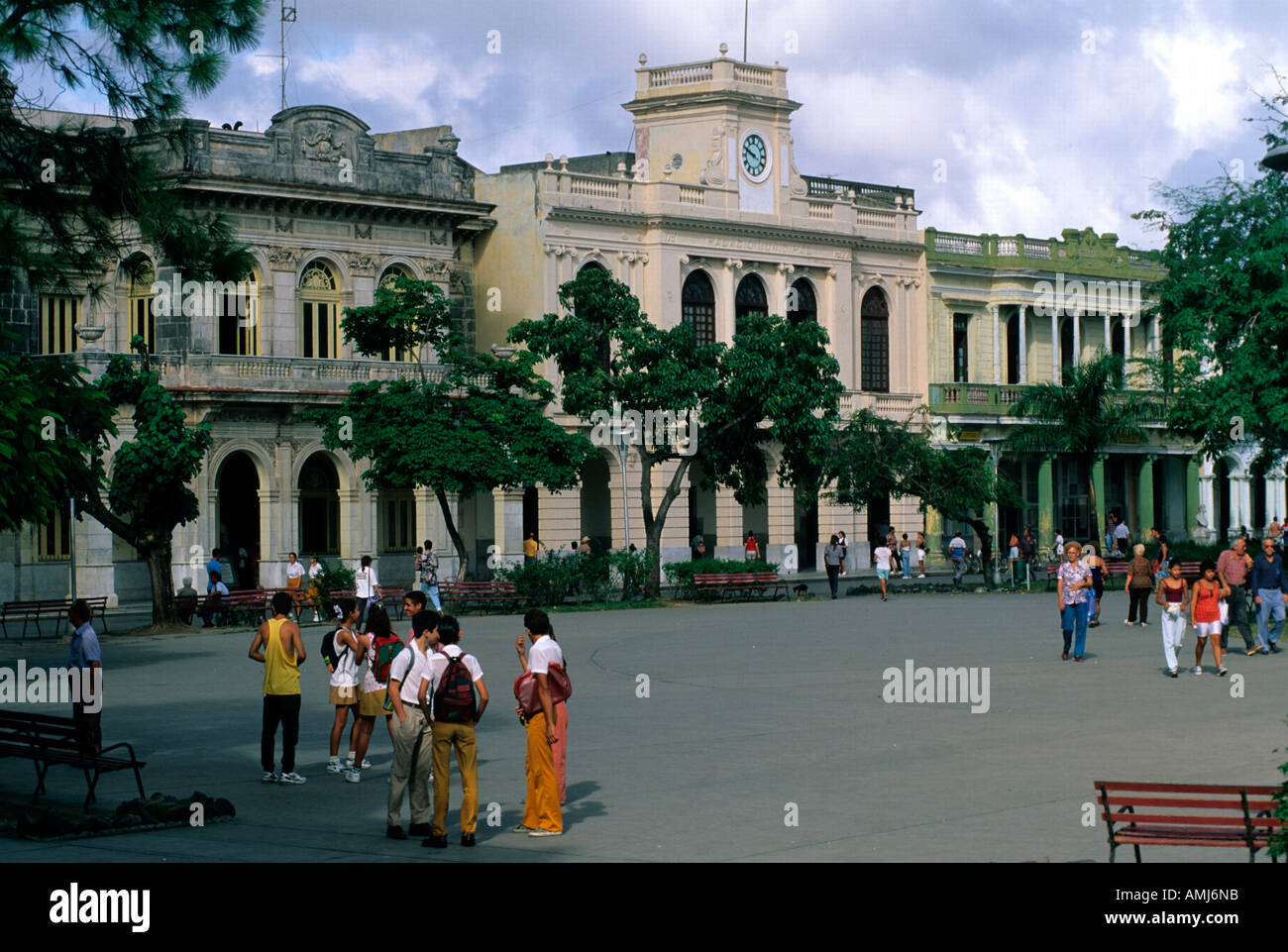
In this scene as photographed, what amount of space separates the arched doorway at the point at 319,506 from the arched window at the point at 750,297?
1502cm

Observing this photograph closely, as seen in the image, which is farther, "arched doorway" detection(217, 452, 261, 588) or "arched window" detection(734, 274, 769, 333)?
"arched window" detection(734, 274, 769, 333)

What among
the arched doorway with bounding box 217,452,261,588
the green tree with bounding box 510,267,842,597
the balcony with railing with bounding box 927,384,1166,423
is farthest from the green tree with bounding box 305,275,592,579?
the balcony with railing with bounding box 927,384,1166,423

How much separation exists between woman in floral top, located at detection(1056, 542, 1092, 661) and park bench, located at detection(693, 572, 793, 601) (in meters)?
18.9

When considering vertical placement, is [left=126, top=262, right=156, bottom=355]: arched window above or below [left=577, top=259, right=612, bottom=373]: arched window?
above

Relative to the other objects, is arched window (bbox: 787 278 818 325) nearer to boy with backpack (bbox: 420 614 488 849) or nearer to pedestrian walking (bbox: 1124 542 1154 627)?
pedestrian walking (bbox: 1124 542 1154 627)

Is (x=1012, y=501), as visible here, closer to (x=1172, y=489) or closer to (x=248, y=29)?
(x=1172, y=489)

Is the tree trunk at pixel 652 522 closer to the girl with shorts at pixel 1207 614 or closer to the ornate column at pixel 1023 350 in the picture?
the girl with shorts at pixel 1207 614

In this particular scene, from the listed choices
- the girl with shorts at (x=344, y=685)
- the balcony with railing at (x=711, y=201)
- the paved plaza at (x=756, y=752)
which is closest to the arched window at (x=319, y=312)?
the balcony with railing at (x=711, y=201)

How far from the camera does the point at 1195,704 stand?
2220 cm

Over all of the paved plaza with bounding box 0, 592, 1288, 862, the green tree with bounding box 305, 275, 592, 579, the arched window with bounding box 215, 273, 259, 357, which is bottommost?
the paved plaza with bounding box 0, 592, 1288, 862

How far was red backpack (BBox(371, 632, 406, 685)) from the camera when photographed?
1688 cm

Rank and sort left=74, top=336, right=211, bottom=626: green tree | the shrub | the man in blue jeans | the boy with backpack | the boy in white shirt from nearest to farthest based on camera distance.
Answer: the boy with backpack → the man in blue jeans → left=74, top=336, right=211, bottom=626: green tree → the shrub → the boy in white shirt

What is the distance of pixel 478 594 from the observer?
140 ft
